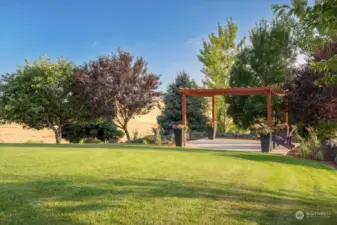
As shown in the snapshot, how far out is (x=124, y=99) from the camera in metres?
15.5

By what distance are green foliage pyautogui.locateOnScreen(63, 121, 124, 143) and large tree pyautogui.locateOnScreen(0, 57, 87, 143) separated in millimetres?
1665

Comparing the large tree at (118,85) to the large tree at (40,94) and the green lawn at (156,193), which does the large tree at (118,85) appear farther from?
the green lawn at (156,193)

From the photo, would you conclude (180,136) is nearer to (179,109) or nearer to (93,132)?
(179,109)

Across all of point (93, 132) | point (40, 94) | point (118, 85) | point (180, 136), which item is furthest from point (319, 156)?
point (40, 94)

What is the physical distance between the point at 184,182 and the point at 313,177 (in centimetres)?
278

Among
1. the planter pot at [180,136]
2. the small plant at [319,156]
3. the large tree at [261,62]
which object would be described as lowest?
the small plant at [319,156]

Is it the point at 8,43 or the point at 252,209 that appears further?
the point at 8,43

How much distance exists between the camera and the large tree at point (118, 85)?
602 inches

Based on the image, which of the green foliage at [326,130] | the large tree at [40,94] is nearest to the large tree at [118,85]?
the large tree at [40,94]

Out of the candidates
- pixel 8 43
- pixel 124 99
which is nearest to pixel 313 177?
pixel 124 99

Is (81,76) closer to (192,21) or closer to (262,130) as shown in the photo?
(192,21)

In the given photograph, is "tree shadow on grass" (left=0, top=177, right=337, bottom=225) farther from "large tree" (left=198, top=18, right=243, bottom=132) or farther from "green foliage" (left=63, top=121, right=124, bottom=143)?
"large tree" (left=198, top=18, right=243, bottom=132)

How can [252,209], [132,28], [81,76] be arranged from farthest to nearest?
[132,28], [81,76], [252,209]

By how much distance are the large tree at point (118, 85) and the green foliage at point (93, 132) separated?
200 centimetres
